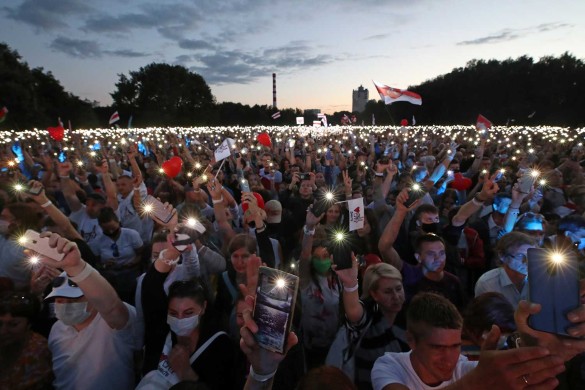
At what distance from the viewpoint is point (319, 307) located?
140 inches

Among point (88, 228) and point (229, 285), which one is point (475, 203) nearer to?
point (229, 285)

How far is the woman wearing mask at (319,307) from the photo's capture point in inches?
139

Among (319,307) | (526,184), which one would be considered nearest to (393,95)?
(526,184)

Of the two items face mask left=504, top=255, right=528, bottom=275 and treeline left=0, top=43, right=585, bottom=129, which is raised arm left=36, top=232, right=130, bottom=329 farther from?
treeline left=0, top=43, right=585, bottom=129

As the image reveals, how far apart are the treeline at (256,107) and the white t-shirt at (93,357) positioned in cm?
Answer: 3537

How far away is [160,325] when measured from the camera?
2900mm

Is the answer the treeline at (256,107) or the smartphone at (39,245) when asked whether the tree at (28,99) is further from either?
the smartphone at (39,245)

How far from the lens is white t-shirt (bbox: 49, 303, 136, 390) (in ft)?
8.67

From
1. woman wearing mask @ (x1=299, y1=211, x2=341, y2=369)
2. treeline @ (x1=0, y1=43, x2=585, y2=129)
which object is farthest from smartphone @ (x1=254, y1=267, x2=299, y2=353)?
treeline @ (x1=0, y1=43, x2=585, y2=129)

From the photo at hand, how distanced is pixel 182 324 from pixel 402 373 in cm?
148

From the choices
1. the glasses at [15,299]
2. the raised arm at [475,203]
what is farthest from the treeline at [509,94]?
the glasses at [15,299]

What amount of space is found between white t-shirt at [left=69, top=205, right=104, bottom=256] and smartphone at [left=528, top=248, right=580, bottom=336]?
497 cm

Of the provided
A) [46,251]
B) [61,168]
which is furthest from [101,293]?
[61,168]

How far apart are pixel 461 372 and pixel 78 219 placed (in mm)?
5646
